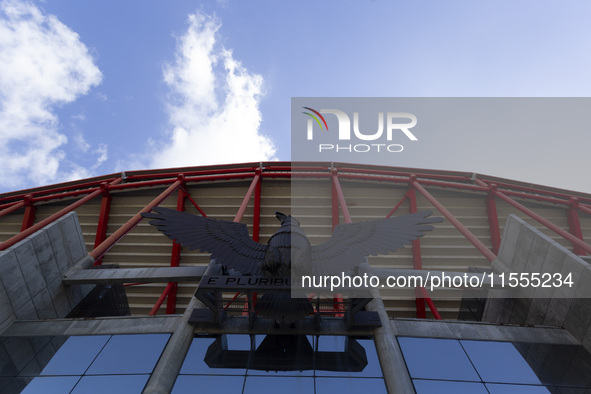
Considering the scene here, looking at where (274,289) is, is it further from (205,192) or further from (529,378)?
(205,192)

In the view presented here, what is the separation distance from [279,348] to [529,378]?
18.4ft

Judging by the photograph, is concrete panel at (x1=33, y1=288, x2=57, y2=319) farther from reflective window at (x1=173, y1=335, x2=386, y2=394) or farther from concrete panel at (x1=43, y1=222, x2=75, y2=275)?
reflective window at (x1=173, y1=335, x2=386, y2=394)

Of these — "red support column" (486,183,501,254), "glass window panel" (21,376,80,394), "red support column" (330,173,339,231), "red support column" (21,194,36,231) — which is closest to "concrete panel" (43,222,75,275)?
"glass window panel" (21,376,80,394)

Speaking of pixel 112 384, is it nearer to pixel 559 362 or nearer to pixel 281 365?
pixel 281 365

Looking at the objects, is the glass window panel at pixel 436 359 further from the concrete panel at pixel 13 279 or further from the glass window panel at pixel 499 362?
the concrete panel at pixel 13 279

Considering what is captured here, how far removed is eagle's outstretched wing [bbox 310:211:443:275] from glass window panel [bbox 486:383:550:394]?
3463 millimetres

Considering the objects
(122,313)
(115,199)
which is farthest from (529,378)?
(115,199)

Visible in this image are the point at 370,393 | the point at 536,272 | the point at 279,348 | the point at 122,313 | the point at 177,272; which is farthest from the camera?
the point at 122,313

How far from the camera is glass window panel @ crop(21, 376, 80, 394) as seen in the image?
6621mm

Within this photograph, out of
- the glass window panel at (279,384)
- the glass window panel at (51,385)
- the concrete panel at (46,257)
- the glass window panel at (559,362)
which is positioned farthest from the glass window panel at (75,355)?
the glass window panel at (559,362)

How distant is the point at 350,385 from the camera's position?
21.6ft

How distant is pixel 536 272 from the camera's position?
9117 millimetres

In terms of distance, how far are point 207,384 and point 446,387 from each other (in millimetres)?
5007

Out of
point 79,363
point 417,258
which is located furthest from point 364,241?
point 417,258
